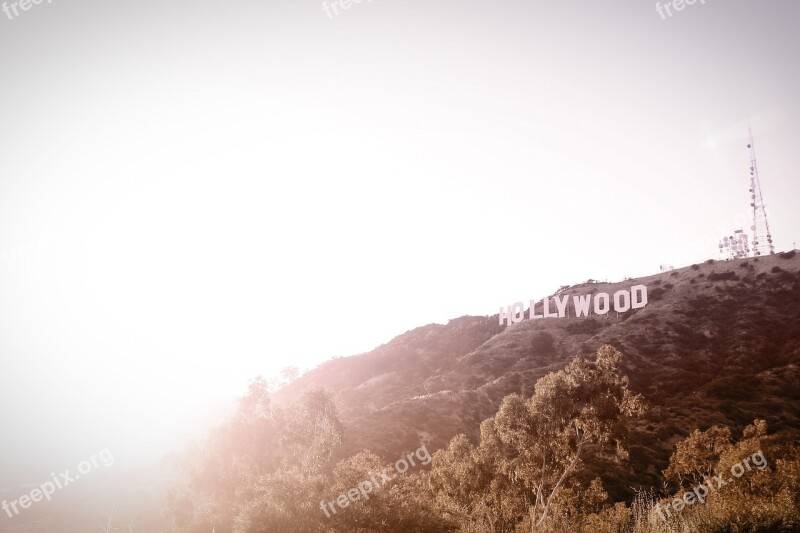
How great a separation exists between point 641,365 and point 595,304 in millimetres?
42915

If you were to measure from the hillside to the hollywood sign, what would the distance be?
4.15 m

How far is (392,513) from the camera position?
21281 mm

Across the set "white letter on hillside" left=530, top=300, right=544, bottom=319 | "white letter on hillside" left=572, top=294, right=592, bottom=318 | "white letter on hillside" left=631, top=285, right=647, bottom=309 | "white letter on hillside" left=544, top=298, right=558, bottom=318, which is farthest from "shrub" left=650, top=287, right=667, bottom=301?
"white letter on hillside" left=530, top=300, right=544, bottom=319

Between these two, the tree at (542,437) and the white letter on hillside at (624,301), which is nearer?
the tree at (542,437)

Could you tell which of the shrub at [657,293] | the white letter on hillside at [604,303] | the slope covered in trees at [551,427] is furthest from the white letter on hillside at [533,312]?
the shrub at [657,293]

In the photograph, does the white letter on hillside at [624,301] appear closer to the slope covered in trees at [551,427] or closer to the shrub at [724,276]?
the slope covered in trees at [551,427]

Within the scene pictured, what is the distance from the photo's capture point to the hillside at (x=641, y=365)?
215 ft

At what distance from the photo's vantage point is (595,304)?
442ft

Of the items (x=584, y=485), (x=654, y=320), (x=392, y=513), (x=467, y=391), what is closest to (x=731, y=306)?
(x=654, y=320)

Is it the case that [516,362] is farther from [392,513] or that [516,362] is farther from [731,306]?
[392,513]

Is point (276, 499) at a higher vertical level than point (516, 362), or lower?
higher

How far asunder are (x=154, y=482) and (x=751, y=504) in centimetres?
16808

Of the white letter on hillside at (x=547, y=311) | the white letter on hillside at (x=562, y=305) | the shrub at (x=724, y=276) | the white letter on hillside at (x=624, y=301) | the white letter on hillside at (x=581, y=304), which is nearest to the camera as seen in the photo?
the shrub at (x=724, y=276)

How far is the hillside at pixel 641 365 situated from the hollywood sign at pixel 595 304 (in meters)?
4.15
